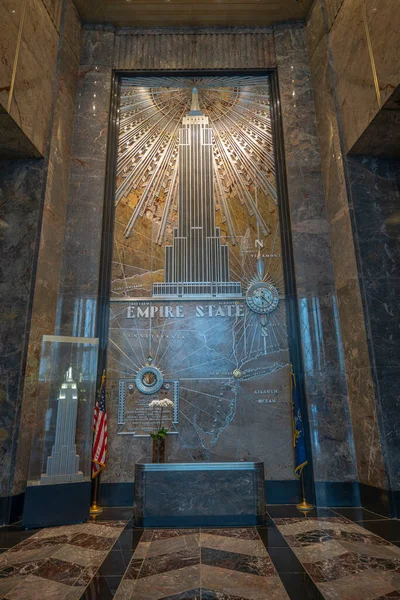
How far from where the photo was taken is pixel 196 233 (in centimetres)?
643

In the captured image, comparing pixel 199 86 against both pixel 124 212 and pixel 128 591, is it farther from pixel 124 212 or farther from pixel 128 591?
pixel 128 591

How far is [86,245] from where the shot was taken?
6062 mm

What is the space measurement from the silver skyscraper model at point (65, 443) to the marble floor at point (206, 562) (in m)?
0.52

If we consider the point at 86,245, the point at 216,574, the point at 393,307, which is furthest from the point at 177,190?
the point at 216,574

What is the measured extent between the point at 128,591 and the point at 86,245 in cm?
465

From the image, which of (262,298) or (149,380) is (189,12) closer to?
(262,298)

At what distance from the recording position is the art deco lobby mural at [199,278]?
18.2 feet

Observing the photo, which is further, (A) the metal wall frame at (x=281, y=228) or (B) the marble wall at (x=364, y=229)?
(A) the metal wall frame at (x=281, y=228)

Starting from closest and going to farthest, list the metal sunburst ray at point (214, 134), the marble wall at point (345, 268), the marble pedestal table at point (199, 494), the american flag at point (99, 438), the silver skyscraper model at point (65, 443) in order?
the marble pedestal table at point (199, 494), the silver skyscraper model at point (65, 443), the marble wall at point (345, 268), the american flag at point (99, 438), the metal sunburst ray at point (214, 134)

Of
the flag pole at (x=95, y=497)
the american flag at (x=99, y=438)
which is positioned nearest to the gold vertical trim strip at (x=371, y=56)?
the american flag at (x=99, y=438)

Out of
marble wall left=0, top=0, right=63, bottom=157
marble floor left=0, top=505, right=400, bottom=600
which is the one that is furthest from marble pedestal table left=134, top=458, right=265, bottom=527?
marble wall left=0, top=0, right=63, bottom=157

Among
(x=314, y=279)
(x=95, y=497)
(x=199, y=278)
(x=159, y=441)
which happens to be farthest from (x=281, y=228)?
(x=95, y=497)

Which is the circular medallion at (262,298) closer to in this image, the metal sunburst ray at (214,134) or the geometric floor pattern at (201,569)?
the metal sunburst ray at (214,134)

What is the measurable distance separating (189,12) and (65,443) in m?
7.45
